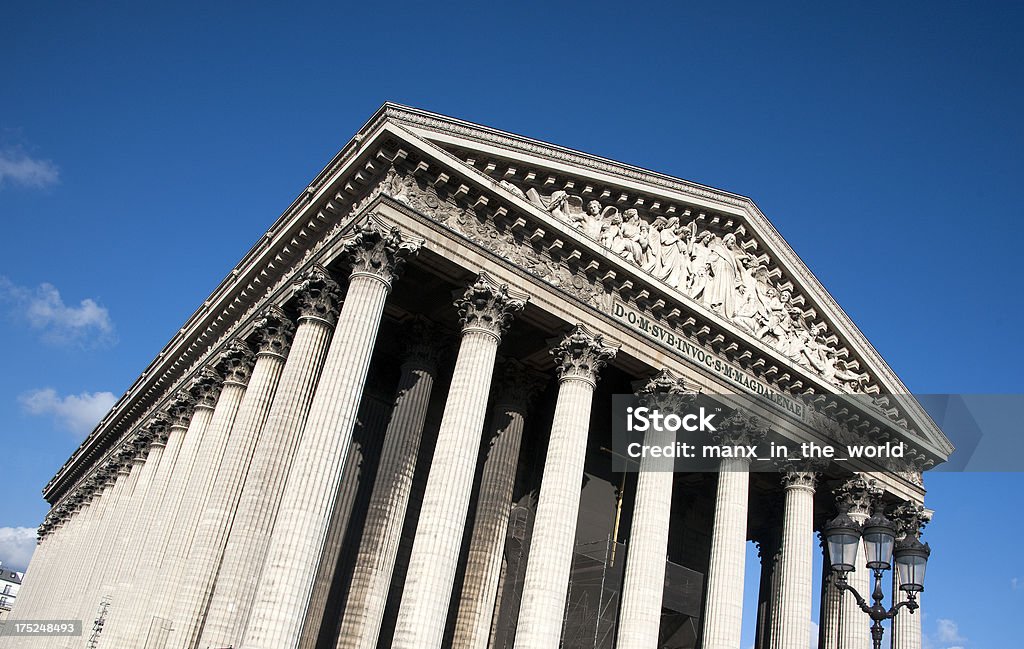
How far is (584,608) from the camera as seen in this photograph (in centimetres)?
2280

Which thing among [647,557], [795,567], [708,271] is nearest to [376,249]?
[647,557]

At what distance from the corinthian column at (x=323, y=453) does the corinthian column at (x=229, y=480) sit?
4.77 m

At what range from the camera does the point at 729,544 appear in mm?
22719

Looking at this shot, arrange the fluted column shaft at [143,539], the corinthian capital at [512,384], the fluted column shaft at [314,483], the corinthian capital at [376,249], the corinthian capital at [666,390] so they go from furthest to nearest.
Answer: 1. the corinthian capital at [512,384]
2. the fluted column shaft at [143,539]
3. the corinthian capital at [666,390]
4. the corinthian capital at [376,249]
5. the fluted column shaft at [314,483]

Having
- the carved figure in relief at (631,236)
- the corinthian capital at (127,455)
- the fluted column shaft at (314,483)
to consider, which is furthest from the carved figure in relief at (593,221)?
the corinthian capital at (127,455)

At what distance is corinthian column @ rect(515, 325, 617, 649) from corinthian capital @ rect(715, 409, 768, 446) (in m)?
4.80

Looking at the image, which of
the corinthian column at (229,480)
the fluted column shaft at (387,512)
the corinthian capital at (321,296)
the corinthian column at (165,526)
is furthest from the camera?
the corinthian column at (165,526)

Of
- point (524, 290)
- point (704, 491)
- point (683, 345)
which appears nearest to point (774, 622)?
point (704, 491)

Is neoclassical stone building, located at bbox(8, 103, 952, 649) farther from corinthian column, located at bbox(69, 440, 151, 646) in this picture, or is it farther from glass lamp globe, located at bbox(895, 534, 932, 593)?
glass lamp globe, located at bbox(895, 534, 932, 593)

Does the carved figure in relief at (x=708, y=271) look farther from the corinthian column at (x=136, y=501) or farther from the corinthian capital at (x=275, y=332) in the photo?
the corinthian column at (x=136, y=501)

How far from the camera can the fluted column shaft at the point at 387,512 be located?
63.7 feet

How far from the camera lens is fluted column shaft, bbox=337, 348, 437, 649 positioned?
19406mm

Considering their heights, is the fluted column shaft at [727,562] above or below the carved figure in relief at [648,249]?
below

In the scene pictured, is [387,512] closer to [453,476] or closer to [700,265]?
[453,476]
